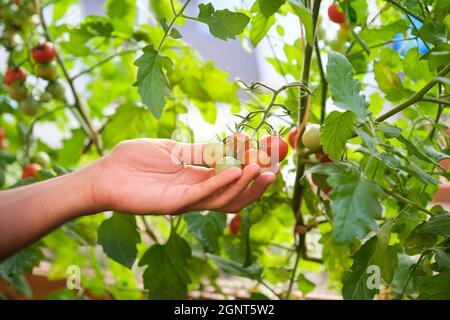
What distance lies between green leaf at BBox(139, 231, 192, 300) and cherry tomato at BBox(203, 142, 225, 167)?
0.26 m

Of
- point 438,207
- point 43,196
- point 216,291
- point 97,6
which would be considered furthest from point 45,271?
point 97,6

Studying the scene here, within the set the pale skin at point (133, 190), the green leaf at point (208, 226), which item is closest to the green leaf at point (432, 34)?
the pale skin at point (133, 190)

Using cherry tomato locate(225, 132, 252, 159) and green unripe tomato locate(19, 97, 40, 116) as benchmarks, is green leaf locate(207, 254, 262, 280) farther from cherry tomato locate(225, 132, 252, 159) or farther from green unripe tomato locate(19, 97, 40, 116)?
green unripe tomato locate(19, 97, 40, 116)

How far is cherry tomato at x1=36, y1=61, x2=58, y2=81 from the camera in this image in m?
1.01

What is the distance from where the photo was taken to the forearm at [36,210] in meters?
0.65

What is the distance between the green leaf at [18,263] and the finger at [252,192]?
40 cm

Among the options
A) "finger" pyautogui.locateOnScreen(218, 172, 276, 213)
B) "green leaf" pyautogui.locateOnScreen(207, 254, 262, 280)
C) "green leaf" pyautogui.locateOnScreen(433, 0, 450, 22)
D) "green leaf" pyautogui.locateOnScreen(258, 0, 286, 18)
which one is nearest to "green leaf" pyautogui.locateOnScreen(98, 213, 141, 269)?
"green leaf" pyautogui.locateOnScreen(207, 254, 262, 280)

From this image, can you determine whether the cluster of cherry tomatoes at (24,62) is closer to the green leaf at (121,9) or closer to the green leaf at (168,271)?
the green leaf at (121,9)

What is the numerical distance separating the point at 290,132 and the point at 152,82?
0.33 meters

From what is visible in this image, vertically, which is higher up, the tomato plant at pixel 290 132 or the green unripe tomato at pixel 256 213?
the tomato plant at pixel 290 132

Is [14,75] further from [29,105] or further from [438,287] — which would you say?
[438,287]

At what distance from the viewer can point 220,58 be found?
7.99ft
